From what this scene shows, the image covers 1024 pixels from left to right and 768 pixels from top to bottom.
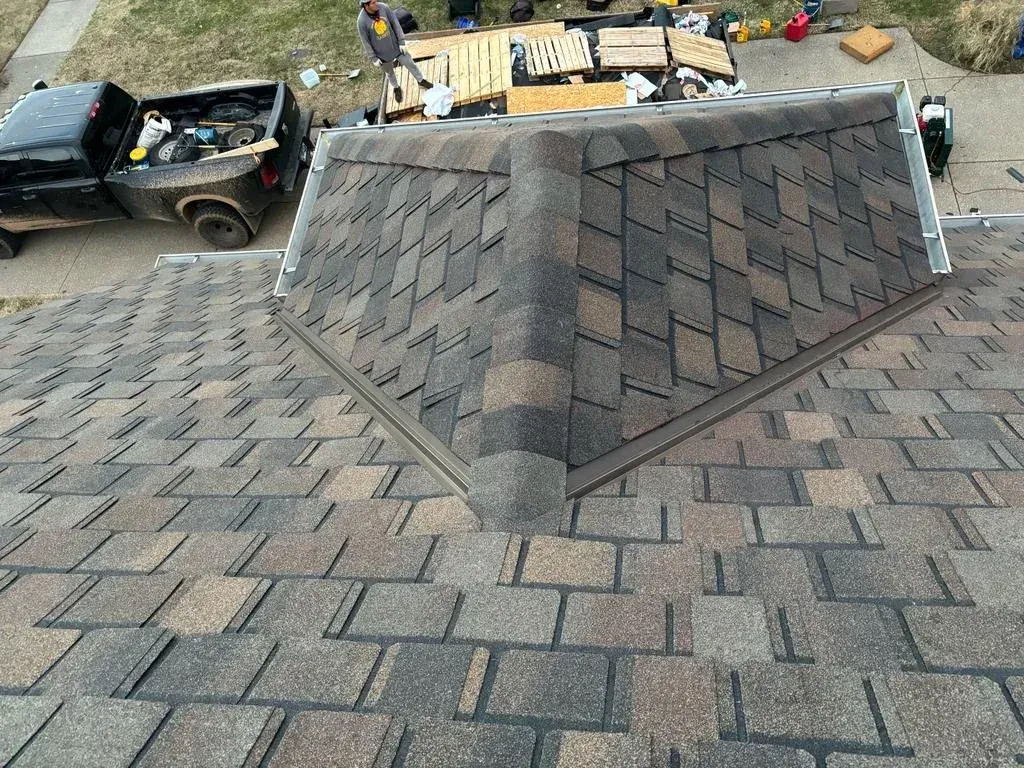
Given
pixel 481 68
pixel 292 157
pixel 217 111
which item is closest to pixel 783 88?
pixel 481 68

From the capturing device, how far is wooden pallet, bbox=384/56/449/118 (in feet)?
30.3

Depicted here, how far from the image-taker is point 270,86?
32.3ft

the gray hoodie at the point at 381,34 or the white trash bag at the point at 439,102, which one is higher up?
the gray hoodie at the point at 381,34

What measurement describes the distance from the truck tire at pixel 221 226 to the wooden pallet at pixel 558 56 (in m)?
5.16

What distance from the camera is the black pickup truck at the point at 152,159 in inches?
350

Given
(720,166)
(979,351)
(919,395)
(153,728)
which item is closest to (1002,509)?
(919,395)

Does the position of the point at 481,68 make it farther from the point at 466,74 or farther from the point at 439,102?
the point at 439,102

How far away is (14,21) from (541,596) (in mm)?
21203

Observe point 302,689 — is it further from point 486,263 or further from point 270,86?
point 270,86

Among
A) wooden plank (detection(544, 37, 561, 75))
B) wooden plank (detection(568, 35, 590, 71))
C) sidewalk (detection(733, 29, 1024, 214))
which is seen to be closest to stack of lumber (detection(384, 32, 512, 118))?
wooden plank (detection(544, 37, 561, 75))

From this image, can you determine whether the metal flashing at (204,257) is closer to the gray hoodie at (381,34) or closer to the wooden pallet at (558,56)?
the gray hoodie at (381,34)

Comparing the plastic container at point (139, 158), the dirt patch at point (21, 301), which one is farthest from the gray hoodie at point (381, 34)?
the dirt patch at point (21, 301)

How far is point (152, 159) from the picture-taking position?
9234 mm

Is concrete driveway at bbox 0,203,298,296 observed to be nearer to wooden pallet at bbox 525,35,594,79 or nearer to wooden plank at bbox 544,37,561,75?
wooden pallet at bbox 525,35,594,79
